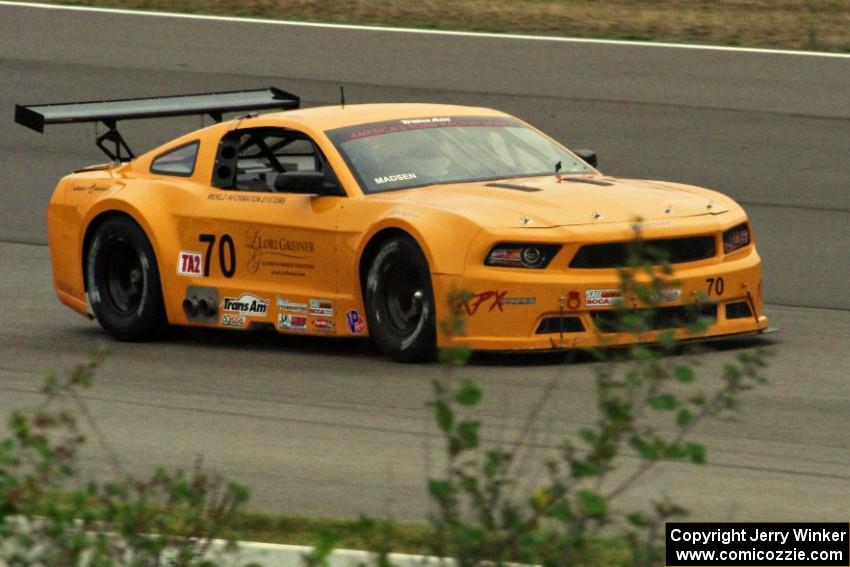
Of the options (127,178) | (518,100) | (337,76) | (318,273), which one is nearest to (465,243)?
(318,273)

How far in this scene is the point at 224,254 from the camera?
11.0m

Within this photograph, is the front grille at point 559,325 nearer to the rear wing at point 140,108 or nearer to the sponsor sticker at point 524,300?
the sponsor sticker at point 524,300

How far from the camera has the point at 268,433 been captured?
8.56 metres

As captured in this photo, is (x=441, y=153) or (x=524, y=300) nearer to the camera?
(x=524, y=300)

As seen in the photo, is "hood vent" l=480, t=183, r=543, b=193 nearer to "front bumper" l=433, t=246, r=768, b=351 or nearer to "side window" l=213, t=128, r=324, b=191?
"front bumper" l=433, t=246, r=768, b=351

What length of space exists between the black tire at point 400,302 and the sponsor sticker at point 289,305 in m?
0.54

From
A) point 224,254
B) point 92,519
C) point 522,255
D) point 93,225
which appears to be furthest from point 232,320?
point 92,519

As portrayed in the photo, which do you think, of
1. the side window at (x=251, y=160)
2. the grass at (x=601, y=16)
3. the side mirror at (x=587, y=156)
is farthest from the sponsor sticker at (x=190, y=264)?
the grass at (x=601, y=16)

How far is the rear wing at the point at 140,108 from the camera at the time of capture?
11.6 metres

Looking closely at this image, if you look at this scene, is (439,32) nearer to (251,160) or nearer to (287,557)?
(251,160)

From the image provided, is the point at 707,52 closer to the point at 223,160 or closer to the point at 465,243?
the point at 223,160

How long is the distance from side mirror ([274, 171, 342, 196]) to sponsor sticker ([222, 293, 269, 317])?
66 cm

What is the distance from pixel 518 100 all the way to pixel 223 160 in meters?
6.88

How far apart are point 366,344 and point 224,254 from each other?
96 cm
